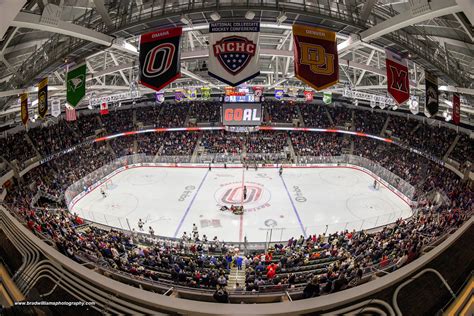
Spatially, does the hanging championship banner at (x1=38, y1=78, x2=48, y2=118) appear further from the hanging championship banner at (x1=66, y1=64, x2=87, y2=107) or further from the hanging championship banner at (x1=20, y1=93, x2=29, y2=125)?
the hanging championship banner at (x1=66, y1=64, x2=87, y2=107)

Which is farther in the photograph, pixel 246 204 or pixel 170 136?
pixel 170 136

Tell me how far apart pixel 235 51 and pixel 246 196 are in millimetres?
14988

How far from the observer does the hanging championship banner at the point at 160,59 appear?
7.59m

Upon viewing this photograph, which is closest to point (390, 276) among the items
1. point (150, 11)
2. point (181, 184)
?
point (150, 11)

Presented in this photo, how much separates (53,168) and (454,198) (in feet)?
99.7

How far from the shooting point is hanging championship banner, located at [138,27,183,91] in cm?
759

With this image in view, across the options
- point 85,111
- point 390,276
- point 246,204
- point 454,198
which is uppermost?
point 85,111

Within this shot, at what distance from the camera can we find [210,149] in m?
32.2

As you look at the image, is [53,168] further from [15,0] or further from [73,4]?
[15,0]

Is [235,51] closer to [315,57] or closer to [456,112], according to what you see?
[315,57]

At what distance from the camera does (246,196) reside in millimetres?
21250

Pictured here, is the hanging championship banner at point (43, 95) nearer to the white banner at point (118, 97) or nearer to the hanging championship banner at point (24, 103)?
the hanging championship banner at point (24, 103)

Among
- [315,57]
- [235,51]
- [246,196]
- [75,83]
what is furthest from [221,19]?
[246,196]

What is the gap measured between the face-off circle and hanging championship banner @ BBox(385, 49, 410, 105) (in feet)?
39.5
